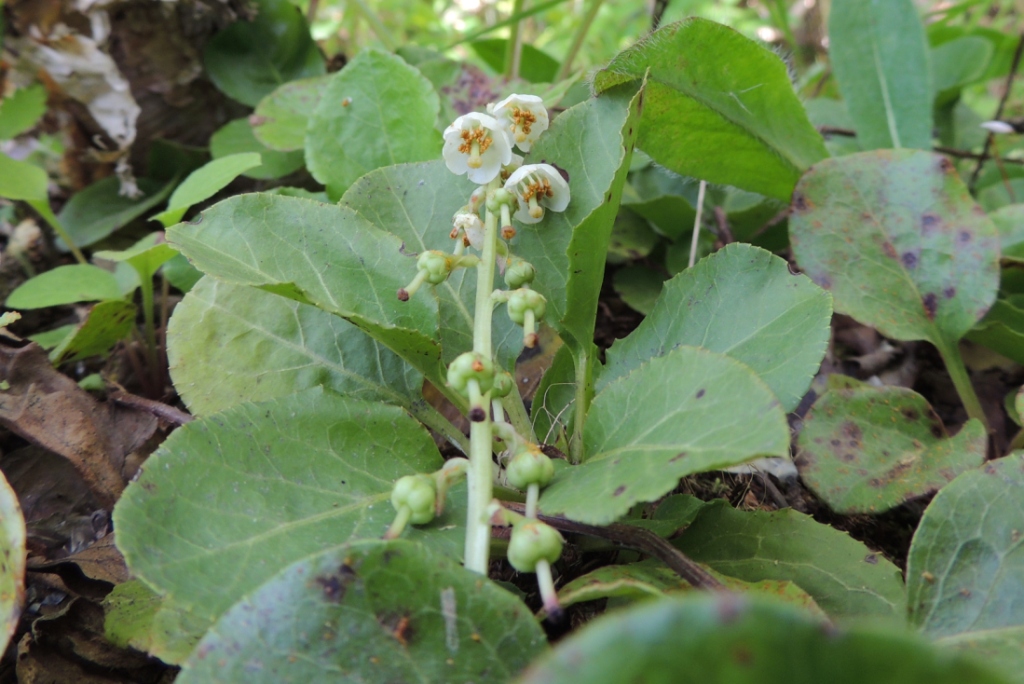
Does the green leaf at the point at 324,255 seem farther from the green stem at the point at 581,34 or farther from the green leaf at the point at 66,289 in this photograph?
the green stem at the point at 581,34

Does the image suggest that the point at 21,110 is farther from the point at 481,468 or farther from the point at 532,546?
the point at 532,546

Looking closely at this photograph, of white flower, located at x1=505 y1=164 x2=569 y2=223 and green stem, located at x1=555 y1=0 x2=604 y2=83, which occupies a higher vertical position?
green stem, located at x1=555 y1=0 x2=604 y2=83

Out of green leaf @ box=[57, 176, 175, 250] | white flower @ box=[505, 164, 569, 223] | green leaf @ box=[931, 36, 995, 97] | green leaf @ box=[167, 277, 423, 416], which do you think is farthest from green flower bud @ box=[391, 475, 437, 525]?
green leaf @ box=[931, 36, 995, 97]

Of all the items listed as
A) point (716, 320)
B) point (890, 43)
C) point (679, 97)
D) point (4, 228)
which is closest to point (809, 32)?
point (890, 43)

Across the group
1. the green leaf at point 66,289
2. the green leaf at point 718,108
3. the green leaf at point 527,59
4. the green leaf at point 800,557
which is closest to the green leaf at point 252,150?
Result: the green leaf at point 66,289

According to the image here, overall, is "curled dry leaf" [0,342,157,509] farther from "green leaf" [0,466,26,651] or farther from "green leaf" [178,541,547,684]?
"green leaf" [178,541,547,684]
